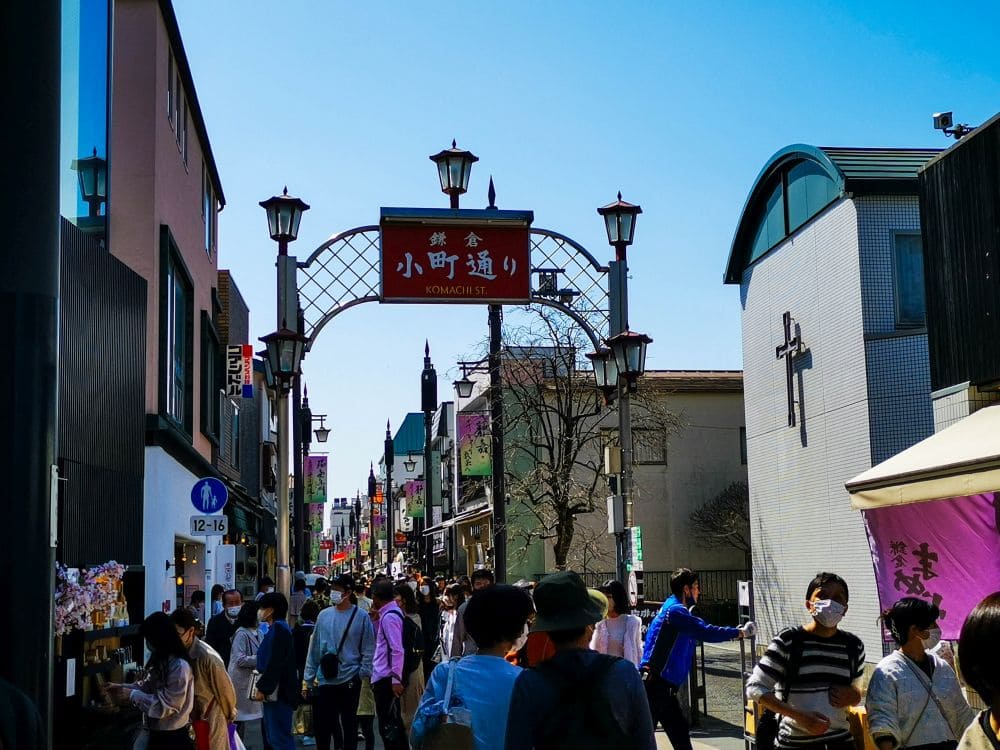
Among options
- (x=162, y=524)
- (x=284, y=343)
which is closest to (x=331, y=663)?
(x=284, y=343)

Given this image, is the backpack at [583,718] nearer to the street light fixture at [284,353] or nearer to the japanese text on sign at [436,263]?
the street light fixture at [284,353]

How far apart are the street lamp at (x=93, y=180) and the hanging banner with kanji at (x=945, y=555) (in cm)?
1113

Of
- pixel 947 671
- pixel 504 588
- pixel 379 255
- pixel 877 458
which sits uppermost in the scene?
pixel 379 255

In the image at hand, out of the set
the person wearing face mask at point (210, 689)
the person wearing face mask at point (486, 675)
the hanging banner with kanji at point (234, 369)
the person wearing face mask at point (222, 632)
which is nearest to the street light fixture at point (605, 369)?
the person wearing face mask at point (222, 632)

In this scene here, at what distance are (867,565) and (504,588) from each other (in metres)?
14.6

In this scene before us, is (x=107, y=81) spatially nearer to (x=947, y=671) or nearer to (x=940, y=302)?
(x=940, y=302)

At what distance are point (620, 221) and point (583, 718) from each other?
1437 cm

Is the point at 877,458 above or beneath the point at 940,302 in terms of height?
beneath

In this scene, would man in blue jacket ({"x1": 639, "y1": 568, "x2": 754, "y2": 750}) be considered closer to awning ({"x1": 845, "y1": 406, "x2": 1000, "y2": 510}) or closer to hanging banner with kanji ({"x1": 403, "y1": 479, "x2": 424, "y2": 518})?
awning ({"x1": 845, "y1": 406, "x2": 1000, "y2": 510})

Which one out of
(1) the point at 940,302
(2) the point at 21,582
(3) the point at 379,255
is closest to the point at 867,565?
(1) the point at 940,302

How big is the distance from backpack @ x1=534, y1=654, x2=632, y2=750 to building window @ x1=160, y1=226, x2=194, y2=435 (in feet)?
57.8

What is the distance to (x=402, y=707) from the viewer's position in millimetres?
13633

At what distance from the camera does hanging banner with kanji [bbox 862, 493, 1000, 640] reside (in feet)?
34.3

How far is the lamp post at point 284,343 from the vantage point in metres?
17.8
